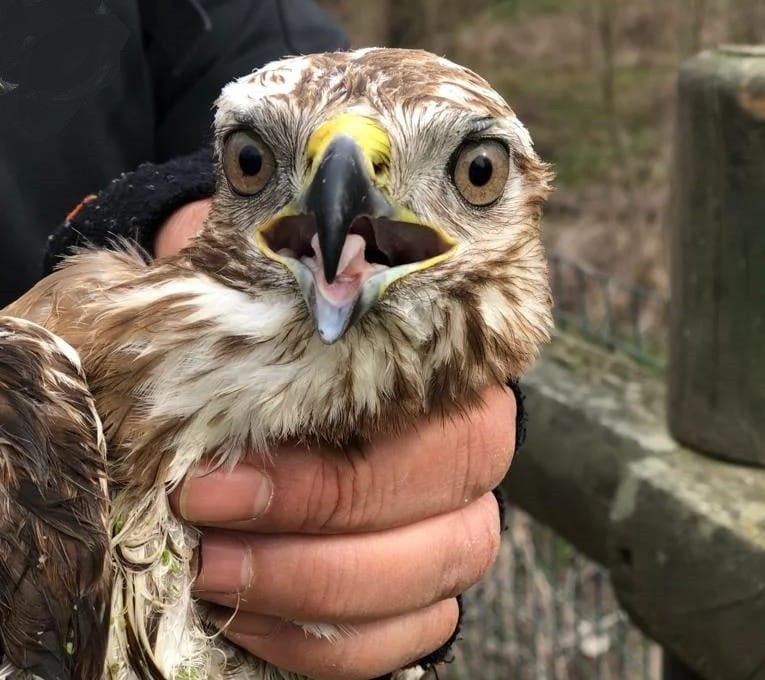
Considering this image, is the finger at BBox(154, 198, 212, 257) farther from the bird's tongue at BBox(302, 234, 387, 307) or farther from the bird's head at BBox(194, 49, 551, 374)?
the bird's tongue at BBox(302, 234, 387, 307)

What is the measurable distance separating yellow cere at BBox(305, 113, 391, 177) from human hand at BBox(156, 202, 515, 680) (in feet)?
2.17

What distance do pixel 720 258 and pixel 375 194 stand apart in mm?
1316

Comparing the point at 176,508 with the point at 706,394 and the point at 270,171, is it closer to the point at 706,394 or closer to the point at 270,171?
the point at 270,171

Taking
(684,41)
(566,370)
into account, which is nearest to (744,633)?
(566,370)

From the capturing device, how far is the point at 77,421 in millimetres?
2184

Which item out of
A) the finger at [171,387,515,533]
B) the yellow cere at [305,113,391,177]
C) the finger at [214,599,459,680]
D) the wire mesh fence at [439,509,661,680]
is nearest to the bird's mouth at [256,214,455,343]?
the yellow cere at [305,113,391,177]

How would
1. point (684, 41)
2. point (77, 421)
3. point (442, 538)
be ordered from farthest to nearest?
1. point (684, 41)
2. point (442, 538)
3. point (77, 421)

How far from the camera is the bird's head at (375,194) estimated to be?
6.61 ft

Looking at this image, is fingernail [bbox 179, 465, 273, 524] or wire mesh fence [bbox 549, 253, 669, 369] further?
wire mesh fence [bbox 549, 253, 669, 369]

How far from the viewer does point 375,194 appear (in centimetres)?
208

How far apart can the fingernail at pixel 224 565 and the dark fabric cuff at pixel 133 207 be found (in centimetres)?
97

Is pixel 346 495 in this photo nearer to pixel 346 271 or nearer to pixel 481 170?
pixel 346 271

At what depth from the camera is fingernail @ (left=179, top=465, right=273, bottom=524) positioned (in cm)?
223

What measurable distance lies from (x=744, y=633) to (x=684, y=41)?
8.11 m
